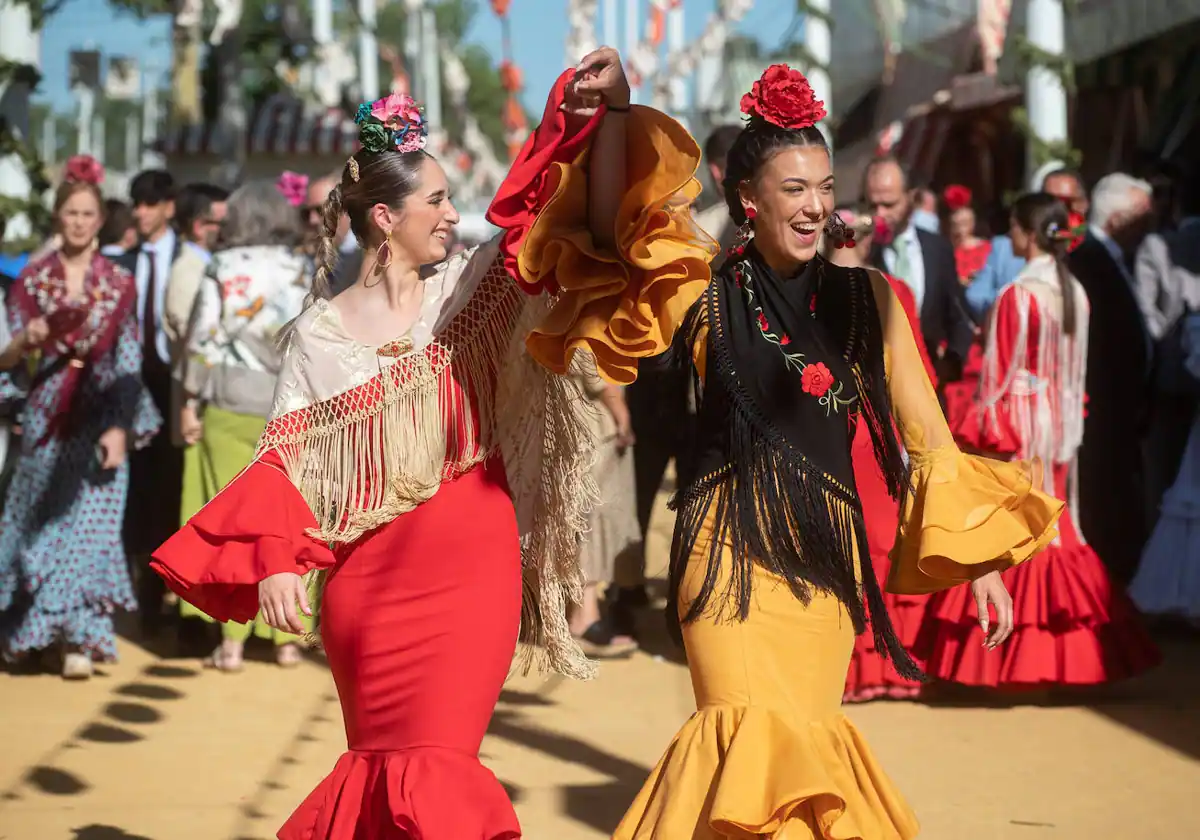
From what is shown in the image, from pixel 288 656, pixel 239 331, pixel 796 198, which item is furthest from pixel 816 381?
pixel 288 656

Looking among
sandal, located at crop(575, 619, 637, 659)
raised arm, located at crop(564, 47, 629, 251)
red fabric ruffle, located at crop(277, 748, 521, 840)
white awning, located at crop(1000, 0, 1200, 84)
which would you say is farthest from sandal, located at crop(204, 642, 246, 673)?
white awning, located at crop(1000, 0, 1200, 84)

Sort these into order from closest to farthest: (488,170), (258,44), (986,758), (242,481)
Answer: (242,481) < (986,758) < (258,44) < (488,170)

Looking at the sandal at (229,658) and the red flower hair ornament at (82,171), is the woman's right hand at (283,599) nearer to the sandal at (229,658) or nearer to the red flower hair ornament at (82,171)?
the sandal at (229,658)

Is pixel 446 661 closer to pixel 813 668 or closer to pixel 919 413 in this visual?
pixel 813 668

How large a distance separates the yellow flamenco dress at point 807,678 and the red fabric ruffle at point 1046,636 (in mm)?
3084

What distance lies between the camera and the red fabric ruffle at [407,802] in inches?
155

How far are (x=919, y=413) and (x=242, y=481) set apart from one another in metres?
1.64

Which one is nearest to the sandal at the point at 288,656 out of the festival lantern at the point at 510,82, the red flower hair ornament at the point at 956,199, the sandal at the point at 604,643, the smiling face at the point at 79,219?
the sandal at the point at 604,643

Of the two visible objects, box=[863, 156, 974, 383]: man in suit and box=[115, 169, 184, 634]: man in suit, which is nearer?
box=[863, 156, 974, 383]: man in suit

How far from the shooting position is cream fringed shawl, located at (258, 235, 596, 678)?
13.5ft

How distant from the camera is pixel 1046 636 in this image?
738 centimetres

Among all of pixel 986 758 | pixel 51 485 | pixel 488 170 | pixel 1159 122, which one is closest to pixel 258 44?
pixel 488 170

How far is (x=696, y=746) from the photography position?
423 cm

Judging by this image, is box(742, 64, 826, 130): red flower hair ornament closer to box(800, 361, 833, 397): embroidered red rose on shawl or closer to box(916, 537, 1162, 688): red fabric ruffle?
box(800, 361, 833, 397): embroidered red rose on shawl
